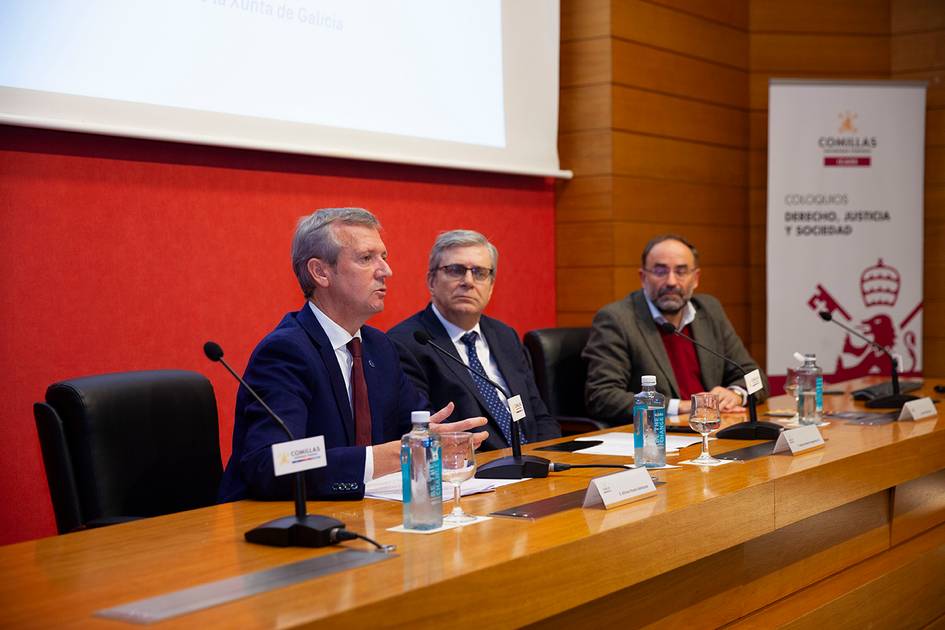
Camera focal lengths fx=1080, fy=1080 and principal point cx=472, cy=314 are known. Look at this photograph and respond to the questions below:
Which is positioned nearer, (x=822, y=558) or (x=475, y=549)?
(x=475, y=549)

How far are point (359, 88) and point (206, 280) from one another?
3.47 feet

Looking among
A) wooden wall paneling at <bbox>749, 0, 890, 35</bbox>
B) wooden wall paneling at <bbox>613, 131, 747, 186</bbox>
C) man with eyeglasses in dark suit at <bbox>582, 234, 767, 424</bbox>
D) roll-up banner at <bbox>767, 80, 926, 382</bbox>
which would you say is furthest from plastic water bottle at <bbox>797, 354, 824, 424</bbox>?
wooden wall paneling at <bbox>749, 0, 890, 35</bbox>

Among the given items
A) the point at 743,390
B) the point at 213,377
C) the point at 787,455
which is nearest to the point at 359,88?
the point at 213,377

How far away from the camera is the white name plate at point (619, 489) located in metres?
2.12

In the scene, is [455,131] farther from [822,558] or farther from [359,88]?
[822,558]

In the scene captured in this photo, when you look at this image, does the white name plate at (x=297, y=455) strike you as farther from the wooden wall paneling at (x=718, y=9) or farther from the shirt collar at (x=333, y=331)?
the wooden wall paneling at (x=718, y=9)

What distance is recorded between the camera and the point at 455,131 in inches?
194

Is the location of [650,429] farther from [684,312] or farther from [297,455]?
[684,312]

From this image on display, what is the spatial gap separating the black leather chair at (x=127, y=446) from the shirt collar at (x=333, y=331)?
371 millimetres

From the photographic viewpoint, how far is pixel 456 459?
1995mm

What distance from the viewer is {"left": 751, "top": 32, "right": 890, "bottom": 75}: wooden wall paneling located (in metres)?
6.72

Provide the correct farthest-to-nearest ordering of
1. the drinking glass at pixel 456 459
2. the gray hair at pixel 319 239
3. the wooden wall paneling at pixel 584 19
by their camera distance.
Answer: the wooden wall paneling at pixel 584 19 → the gray hair at pixel 319 239 → the drinking glass at pixel 456 459

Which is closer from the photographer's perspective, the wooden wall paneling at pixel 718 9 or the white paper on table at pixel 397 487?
the white paper on table at pixel 397 487

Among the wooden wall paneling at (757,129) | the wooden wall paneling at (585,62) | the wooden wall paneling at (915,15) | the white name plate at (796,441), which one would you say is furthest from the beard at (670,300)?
the wooden wall paneling at (915,15)
